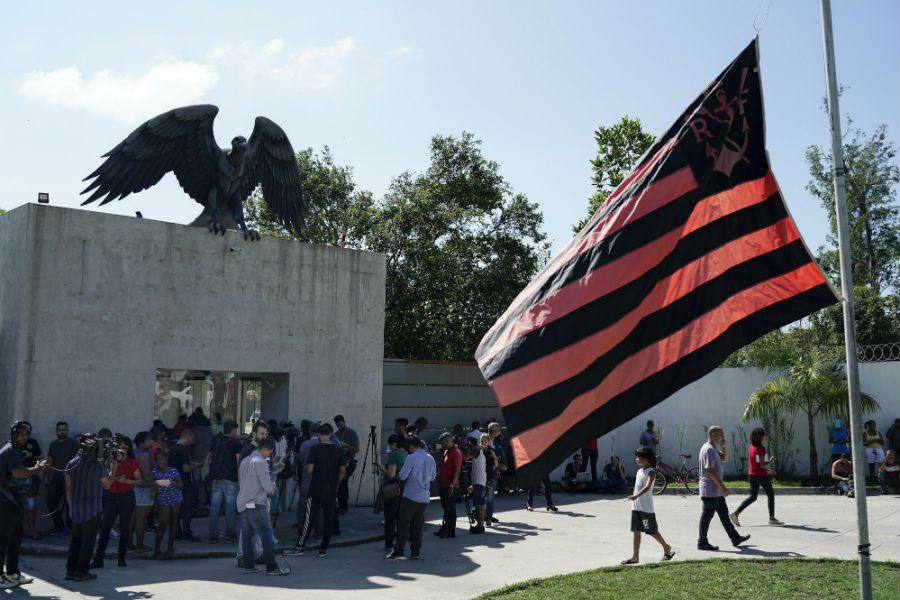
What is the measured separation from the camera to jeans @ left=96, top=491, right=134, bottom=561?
10648 mm

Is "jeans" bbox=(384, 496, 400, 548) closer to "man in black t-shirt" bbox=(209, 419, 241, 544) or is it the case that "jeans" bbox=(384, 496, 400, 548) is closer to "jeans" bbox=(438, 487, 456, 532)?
"jeans" bbox=(438, 487, 456, 532)

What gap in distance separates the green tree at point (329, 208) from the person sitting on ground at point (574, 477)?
1056cm

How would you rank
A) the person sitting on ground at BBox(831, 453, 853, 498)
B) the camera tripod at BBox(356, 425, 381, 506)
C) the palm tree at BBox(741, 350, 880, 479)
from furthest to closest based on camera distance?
the palm tree at BBox(741, 350, 880, 479), the person sitting on ground at BBox(831, 453, 853, 498), the camera tripod at BBox(356, 425, 381, 506)


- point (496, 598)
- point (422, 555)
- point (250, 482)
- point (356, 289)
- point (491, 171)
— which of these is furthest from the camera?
point (491, 171)

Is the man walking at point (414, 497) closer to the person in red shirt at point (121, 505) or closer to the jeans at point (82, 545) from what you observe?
the person in red shirt at point (121, 505)

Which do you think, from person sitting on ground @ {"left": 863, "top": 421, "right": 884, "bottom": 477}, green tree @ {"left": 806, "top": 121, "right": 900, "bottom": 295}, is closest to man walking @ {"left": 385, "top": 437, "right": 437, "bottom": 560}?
person sitting on ground @ {"left": 863, "top": 421, "right": 884, "bottom": 477}

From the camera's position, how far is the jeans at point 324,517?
1202 centimetres

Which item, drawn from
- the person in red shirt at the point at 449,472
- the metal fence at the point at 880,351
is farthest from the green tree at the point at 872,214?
the person in red shirt at the point at 449,472

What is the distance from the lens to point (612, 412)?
18.5 ft

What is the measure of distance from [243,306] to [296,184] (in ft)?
11.3

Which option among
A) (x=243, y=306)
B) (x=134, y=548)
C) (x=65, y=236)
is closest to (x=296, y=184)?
(x=243, y=306)

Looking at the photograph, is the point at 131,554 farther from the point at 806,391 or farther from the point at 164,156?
the point at 806,391

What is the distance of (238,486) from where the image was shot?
1259 centimetres

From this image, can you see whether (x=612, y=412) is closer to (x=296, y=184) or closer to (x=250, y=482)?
(x=250, y=482)
